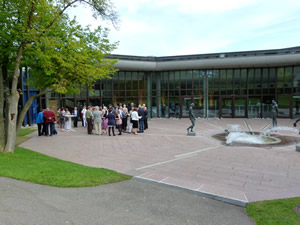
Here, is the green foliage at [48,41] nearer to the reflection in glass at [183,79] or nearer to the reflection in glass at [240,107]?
the reflection in glass at [183,79]

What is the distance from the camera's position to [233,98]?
89.7 ft

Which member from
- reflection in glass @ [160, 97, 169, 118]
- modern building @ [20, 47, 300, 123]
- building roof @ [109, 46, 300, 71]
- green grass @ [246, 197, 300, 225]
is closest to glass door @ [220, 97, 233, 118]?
modern building @ [20, 47, 300, 123]

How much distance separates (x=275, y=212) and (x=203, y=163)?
12.1 ft

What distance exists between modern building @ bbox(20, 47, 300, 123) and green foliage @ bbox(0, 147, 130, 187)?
1782cm

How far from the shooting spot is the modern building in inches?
989

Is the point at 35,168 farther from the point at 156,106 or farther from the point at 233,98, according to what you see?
the point at 233,98

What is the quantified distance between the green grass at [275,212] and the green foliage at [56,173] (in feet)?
10.7

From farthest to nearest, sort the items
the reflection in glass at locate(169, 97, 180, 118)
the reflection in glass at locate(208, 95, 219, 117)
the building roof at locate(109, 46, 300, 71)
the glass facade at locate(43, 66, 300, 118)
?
the reflection in glass at locate(169, 97, 180, 118)
the reflection in glass at locate(208, 95, 219, 117)
the glass facade at locate(43, 66, 300, 118)
the building roof at locate(109, 46, 300, 71)

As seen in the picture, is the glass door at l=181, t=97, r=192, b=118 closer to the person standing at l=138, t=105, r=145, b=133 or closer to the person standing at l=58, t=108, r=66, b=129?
the person standing at l=138, t=105, r=145, b=133

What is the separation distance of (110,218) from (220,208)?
2.11 meters

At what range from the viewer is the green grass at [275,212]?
12.8 ft

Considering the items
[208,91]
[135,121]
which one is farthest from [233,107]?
[135,121]

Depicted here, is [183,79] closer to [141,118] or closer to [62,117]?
[141,118]

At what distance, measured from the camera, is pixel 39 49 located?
30.1ft
